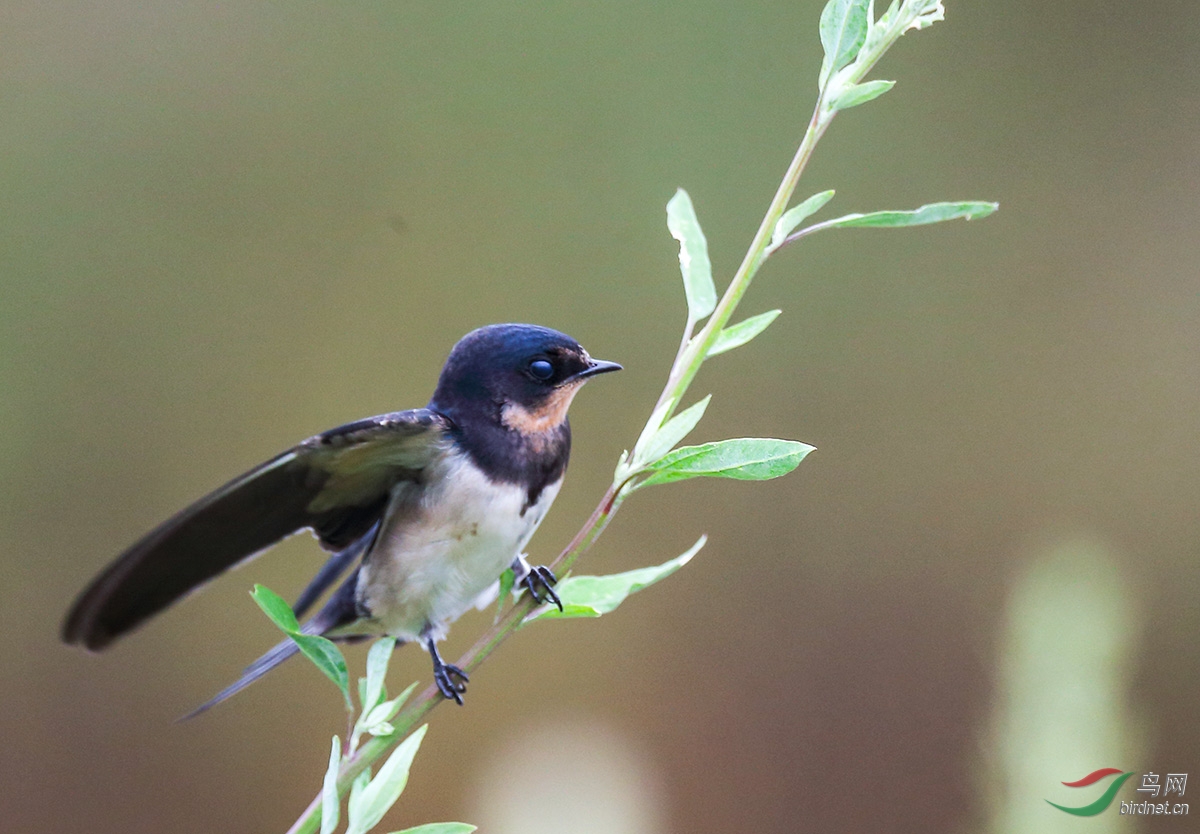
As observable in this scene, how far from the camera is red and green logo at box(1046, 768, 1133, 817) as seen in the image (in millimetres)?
568

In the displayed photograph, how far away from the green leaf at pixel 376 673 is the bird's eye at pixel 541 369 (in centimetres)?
23

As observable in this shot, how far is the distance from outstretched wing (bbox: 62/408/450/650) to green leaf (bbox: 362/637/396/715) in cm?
15

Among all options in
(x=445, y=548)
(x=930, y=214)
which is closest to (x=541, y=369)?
(x=445, y=548)

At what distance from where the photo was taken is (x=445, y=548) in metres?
0.71

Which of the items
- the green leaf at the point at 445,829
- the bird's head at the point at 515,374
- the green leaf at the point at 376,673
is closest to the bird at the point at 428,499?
the bird's head at the point at 515,374

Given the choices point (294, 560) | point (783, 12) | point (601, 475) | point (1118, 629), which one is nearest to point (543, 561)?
point (601, 475)

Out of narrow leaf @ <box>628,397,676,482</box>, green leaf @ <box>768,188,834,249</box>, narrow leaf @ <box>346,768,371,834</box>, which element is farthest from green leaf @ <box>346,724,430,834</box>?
green leaf @ <box>768,188,834,249</box>

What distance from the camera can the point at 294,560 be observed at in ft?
6.54

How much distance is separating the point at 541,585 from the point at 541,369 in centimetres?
17

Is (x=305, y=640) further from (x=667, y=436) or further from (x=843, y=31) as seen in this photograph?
(x=843, y=31)

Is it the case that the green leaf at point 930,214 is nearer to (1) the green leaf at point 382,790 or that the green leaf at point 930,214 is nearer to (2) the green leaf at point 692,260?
(2) the green leaf at point 692,260

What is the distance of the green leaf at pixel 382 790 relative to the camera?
0.42 meters

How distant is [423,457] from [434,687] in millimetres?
314

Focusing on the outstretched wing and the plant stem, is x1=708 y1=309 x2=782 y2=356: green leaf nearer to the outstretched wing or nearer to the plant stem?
the plant stem
